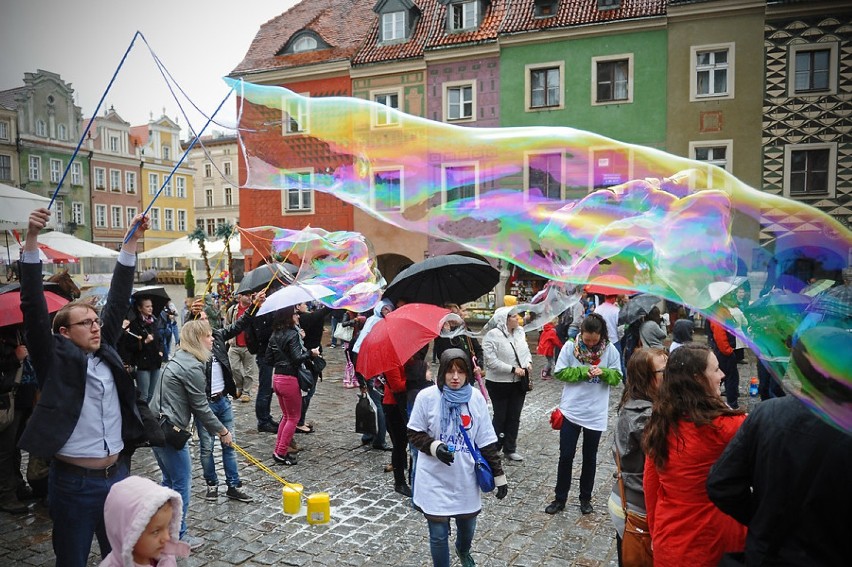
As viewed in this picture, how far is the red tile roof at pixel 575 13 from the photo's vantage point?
2072 centimetres

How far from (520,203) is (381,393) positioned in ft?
10.4

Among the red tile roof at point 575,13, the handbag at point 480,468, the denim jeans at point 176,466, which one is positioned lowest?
the denim jeans at point 176,466

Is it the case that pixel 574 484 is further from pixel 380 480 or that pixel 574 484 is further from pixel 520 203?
pixel 520 203

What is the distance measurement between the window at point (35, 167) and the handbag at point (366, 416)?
35.5 metres

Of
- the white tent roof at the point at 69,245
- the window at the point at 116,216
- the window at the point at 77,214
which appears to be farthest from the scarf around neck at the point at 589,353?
the window at the point at 116,216

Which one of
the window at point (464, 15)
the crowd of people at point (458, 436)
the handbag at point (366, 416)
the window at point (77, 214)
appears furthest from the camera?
the window at point (77, 214)

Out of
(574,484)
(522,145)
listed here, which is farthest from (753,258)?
(574,484)

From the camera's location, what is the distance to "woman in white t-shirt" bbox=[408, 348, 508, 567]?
3.91 meters

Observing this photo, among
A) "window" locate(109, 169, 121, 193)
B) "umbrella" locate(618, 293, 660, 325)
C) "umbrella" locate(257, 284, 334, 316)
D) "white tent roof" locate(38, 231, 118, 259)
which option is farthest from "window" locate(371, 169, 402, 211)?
"window" locate(109, 169, 121, 193)

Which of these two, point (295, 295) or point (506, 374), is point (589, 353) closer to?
point (506, 374)

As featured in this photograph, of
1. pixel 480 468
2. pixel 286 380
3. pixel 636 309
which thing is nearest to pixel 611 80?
pixel 636 309

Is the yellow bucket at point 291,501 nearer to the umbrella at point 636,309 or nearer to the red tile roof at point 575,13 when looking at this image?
the umbrella at point 636,309

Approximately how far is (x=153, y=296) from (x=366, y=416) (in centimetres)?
354

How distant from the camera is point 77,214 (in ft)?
151
